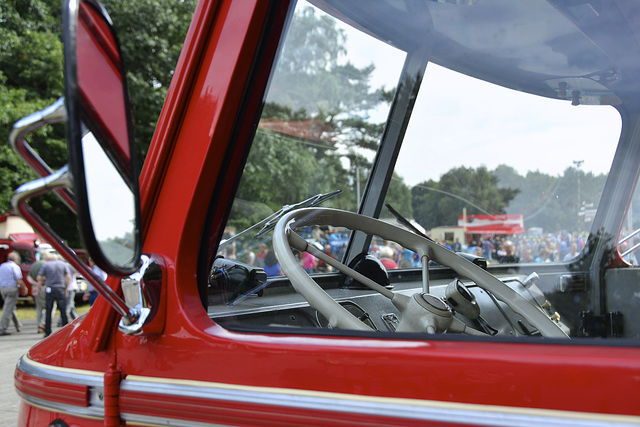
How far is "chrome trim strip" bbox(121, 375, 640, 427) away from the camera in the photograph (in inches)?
31.5

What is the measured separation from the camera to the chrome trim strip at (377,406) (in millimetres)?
800

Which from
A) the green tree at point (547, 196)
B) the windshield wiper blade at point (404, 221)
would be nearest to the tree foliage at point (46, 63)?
the windshield wiper blade at point (404, 221)

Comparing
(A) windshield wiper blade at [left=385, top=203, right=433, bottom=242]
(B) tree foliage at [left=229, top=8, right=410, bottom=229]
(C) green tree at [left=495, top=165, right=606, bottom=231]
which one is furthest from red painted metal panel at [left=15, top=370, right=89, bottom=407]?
(C) green tree at [left=495, top=165, right=606, bottom=231]

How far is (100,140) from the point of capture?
0.92m

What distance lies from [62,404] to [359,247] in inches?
43.1

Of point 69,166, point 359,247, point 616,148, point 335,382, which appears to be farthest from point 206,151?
point 616,148

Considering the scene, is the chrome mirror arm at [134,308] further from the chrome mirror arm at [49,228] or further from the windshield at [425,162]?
the windshield at [425,162]

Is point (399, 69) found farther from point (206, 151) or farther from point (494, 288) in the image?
point (206, 151)

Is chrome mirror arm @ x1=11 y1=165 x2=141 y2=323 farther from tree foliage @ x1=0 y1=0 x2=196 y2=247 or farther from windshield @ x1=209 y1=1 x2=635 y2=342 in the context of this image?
tree foliage @ x1=0 y1=0 x2=196 y2=247

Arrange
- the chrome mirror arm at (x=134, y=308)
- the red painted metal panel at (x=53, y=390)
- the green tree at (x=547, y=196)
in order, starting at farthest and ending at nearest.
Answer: the green tree at (x=547, y=196), the red painted metal panel at (x=53, y=390), the chrome mirror arm at (x=134, y=308)

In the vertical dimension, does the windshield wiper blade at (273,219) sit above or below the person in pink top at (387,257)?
above

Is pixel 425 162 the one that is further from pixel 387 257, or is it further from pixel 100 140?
pixel 100 140

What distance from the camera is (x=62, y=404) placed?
4.08ft

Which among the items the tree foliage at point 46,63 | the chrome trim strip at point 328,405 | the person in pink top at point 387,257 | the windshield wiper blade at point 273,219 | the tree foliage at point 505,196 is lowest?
the chrome trim strip at point 328,405
